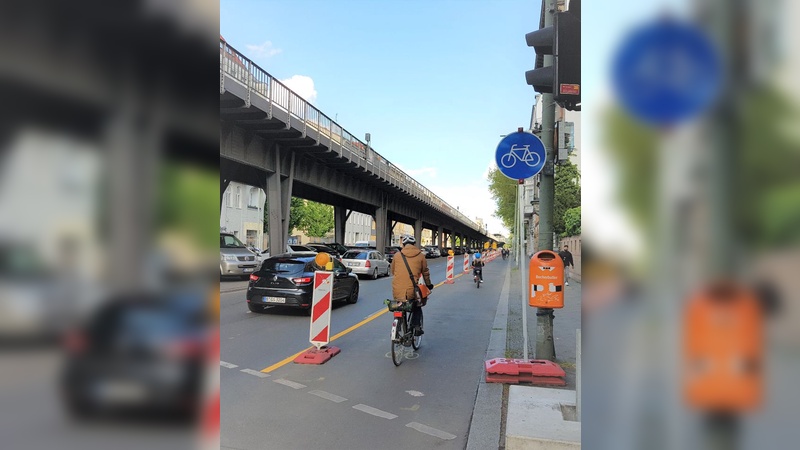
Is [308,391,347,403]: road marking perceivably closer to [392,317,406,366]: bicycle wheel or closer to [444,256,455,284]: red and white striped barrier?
[392,317,406,366]: bicycle wheel

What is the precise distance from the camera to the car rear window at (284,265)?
479 inches

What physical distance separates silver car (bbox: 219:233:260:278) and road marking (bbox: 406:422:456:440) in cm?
1623

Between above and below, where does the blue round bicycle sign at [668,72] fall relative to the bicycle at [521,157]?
below

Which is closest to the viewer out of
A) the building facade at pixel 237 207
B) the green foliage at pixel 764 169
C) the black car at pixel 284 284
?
the green foliage at pixel 764 169

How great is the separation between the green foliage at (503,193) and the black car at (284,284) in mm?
41125

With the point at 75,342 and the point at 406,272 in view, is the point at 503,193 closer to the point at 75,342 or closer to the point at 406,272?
the point at 406,272

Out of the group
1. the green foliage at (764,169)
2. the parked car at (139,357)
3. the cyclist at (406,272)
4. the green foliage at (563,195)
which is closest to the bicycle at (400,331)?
the cyclist at (406,272)

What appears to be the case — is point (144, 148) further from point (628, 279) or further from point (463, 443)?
point (463, 443)

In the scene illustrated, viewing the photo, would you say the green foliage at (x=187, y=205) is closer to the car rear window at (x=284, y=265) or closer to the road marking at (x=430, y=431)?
the road marking at (x=430, y=431)

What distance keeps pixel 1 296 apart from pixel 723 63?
3.55 ft

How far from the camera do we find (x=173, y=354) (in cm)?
92

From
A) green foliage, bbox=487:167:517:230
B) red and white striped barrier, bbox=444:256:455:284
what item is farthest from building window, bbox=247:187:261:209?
green foliage, bbox=487:167:517:230

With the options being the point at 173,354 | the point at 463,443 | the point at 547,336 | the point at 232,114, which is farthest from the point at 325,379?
the point at 232,114

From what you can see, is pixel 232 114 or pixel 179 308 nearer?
pixel 179 308
